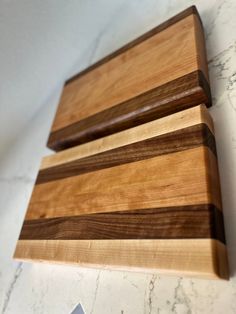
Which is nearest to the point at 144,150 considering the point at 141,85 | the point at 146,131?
the point at 146,131

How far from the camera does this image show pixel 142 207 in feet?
1.34

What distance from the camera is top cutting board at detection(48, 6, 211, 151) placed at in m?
0.47

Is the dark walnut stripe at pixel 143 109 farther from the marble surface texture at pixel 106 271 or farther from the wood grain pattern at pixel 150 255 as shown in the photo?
the wood grain pattern at pixel 150 255

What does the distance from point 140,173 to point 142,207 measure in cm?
6

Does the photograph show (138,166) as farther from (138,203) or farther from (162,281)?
(162,281)

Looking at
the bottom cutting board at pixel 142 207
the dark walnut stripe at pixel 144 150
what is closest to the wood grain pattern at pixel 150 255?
the bottom cutting board at pixel 142 207

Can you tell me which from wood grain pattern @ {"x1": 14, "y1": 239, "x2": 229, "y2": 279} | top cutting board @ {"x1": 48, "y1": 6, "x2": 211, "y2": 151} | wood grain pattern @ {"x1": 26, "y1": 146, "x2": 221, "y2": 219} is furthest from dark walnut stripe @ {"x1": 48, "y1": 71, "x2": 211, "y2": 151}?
wood grain pattern @ {"x1": 14, "y1": 239, "x2": 229, "y2": 279}

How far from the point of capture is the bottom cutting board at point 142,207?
345 millimetres

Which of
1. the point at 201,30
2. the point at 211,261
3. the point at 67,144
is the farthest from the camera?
the point at 67,144

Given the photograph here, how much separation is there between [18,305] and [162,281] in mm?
346

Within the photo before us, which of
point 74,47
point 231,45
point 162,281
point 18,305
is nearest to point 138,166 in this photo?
point 162,281

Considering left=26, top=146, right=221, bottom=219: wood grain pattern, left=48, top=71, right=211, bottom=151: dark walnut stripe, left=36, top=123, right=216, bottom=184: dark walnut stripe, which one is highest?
left=48, top=71, right=211, bottom=151: dark walnut stripe

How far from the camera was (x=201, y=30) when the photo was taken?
1.78 ft

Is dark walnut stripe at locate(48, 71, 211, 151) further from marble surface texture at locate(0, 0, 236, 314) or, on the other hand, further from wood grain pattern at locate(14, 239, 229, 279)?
wood grain pattern at locate(14, 239, 229, 279)
